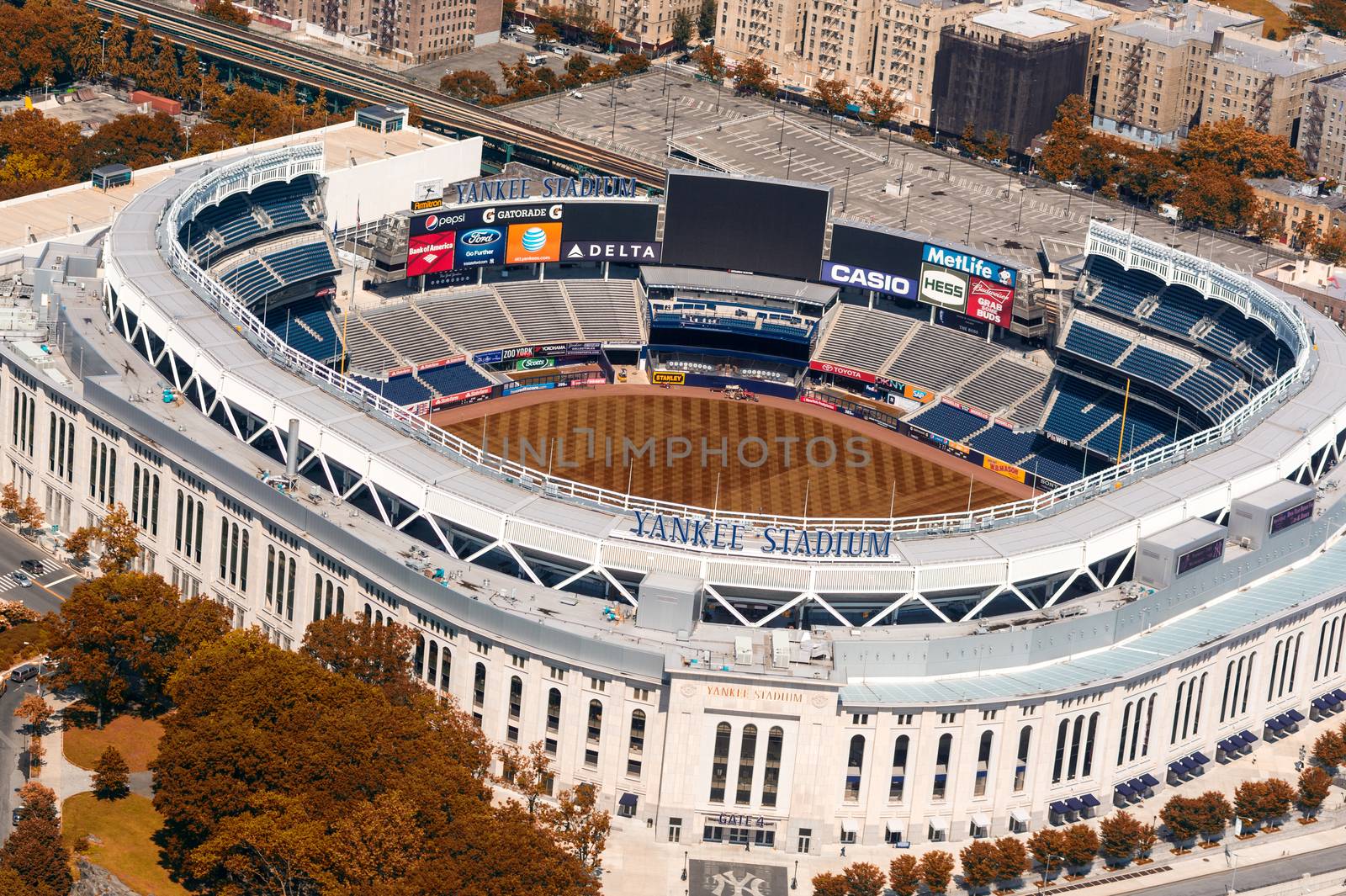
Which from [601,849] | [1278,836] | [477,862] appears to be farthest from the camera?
[1278,836]

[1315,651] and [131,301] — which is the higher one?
[131,301]

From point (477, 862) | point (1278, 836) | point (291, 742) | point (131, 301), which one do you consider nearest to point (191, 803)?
point (291, 742)

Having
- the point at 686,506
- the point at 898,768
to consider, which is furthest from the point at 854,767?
the point at 686,506

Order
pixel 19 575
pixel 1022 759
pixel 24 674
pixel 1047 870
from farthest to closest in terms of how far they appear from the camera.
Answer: pixel 19 575
pixel 24 674
pixel 1022 759
pixel 1047 870

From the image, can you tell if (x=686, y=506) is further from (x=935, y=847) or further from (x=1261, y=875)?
(x=1261, y=875)

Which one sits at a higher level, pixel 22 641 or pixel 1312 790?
pixel 22 641

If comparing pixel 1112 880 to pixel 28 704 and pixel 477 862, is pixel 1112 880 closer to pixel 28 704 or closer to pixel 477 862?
pixel 477 862
